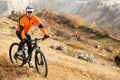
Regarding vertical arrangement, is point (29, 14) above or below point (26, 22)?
above

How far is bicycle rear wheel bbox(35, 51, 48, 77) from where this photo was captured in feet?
53.2

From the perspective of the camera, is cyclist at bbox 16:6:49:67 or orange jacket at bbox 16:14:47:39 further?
orange jacket at bbox 16:14:47:39

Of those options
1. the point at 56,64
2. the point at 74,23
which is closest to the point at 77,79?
the point at 56,64

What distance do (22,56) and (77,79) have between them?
4.56 m

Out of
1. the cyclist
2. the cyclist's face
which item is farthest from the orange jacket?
the cyclist's face

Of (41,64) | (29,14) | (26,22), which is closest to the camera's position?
(29,14)

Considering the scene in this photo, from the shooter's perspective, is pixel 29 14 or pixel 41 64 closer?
pixel 29 14

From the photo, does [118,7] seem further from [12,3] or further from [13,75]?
[13,75]

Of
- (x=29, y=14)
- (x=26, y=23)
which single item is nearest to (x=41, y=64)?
Result: (x=26, y=23)

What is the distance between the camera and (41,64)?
16484 mm

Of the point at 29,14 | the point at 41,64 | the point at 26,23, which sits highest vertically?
the point at 29,14

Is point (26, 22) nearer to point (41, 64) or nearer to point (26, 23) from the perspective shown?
point (26, 23)

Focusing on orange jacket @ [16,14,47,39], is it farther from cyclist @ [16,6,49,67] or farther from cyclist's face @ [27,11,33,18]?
cyclist's face @ [27,11,33,18]

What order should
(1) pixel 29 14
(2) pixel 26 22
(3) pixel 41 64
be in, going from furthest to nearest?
1. (3) pixel 41 64
2. (2) pixel 26 22
3. (1) pixel 29 14
